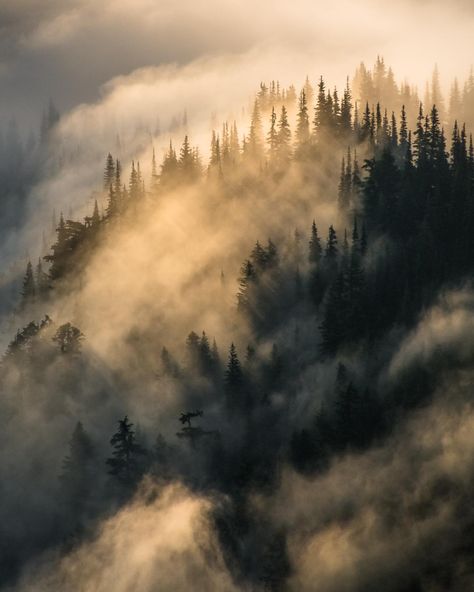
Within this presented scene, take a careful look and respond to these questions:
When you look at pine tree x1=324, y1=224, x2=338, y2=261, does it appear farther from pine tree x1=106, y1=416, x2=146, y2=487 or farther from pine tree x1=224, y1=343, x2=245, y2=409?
pine tree x1=106, y1=416, x2=146, y2=487

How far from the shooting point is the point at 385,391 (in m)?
174

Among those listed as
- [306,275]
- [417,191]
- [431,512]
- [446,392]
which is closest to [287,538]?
[431,512]

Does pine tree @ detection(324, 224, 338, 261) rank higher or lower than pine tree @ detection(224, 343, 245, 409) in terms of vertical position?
higher

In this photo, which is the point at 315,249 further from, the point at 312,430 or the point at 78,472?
the point at 78,472

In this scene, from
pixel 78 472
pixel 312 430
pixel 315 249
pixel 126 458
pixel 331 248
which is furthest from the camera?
pixel 315 249

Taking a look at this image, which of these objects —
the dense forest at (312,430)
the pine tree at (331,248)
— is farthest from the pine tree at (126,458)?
the pine tree at (331,248)

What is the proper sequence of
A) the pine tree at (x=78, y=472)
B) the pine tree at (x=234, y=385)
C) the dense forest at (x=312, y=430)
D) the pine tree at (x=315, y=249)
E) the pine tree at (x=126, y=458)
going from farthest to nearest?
the pine tree at (x=315, y=249) → the pine tree at (x=234, y=385) → the pine tree at (x=78, y=472) → the pine tree at (x=126, y=458) → the dense forest at (x=312, y=430)

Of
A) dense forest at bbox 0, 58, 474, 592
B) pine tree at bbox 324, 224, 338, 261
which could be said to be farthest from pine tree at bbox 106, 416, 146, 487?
pine tree at bbox 324, 224, 338, 261

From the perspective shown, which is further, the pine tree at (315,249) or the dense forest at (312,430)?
the pine tree at (315,249)

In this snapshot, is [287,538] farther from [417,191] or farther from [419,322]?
[417,191]

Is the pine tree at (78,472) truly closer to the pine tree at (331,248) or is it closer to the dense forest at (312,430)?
the dense forest at (312,430)

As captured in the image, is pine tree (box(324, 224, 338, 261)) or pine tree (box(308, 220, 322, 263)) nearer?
pine tree (box(324, 224, 338, 261))

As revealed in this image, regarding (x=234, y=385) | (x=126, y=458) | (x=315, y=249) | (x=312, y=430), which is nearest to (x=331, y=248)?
(x=315, y=249)

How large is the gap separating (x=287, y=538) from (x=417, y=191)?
77.3 m
